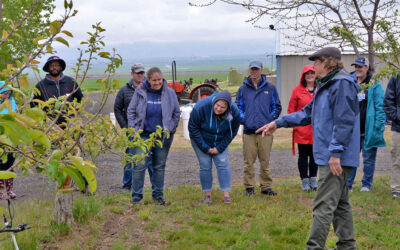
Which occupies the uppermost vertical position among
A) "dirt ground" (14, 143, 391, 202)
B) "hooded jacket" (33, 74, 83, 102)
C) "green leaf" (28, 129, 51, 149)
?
"hooded jacket" (33, 74, 83, 102)

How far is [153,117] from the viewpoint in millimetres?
6504

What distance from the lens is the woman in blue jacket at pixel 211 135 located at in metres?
6.46

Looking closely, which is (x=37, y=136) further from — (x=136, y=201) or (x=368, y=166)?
(x=368, y=166)

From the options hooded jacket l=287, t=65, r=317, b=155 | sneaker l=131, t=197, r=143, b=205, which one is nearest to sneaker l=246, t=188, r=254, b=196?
hooded jacket l=287, t=65, r=317, b=155

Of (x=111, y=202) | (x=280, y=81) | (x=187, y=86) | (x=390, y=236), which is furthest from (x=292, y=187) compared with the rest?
(x=187, y=86)

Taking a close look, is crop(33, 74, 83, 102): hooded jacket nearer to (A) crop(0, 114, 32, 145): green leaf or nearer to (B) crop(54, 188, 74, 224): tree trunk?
(B) crop(54, 188, 74, 224): tree trunk

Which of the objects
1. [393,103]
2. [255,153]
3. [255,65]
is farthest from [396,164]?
[255,65]

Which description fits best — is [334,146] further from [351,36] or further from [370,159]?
[370,159]

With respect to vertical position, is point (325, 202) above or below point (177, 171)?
above

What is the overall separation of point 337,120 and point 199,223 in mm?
2449

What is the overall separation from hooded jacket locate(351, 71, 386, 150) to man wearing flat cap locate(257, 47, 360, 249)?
3.07m

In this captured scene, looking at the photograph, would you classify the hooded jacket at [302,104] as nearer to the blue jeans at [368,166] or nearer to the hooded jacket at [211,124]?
the blue jeans at [368,166]

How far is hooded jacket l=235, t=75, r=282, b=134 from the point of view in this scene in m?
7.05

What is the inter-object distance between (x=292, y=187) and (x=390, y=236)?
8.43ft
